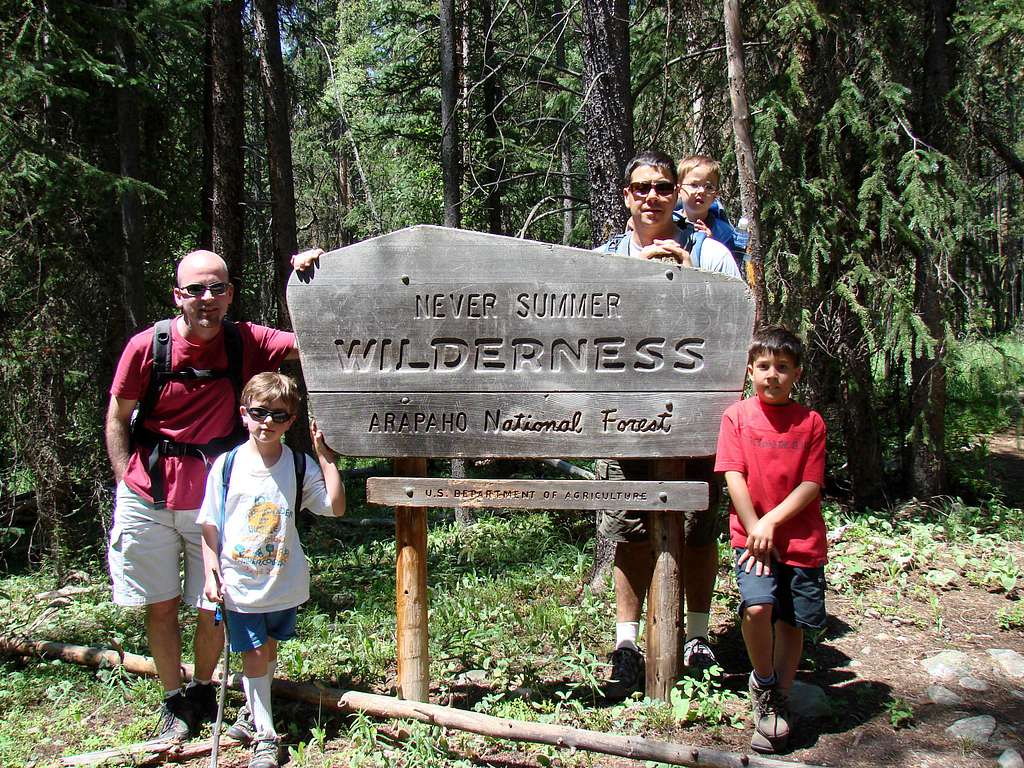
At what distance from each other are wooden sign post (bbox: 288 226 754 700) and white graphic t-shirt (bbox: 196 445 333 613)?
14.8 inches

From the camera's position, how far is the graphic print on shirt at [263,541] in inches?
139

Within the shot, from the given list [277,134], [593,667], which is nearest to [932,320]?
[593,667]

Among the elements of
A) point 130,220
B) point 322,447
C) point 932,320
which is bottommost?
point 322,447

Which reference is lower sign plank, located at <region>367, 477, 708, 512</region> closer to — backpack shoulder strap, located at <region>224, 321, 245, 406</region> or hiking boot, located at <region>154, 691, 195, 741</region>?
backpack shoulder strap, located at <region>224, 321, 245, 406</region>

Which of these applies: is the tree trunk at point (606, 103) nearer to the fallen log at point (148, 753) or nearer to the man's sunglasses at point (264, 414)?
the man's sunglasses at point (264, 414)

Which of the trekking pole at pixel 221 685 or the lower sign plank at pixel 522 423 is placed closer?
the trekking pole at pixel 221 685

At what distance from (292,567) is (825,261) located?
503 cm

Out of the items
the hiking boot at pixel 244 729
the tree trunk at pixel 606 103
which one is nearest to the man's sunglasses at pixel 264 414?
the hiking boot at pixel 244 729

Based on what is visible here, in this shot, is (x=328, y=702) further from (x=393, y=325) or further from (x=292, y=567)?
(x=393, y=325)

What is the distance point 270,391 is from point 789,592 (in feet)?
8.04

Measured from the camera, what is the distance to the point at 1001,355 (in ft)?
22.2

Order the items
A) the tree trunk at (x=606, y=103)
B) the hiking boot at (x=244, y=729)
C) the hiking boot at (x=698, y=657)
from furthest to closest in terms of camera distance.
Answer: the tree trunk at (x=606, y=103)
the hiking boot at (x=698, y=657)
the hiking boot at (x=244, y=729)

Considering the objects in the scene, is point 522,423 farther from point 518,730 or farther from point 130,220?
point 130,220

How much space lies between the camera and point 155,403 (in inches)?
150
